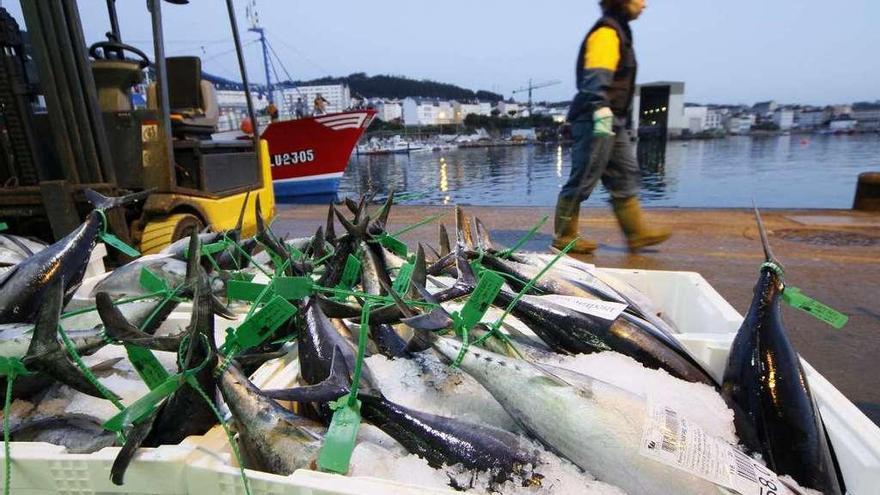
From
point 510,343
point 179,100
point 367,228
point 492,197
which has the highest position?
point 179,100

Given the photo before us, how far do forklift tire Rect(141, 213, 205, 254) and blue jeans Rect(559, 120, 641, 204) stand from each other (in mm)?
3132

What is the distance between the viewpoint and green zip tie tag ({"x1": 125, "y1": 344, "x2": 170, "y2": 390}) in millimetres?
1195

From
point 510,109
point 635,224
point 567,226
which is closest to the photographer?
point 635,224

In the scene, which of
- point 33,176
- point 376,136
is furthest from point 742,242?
point 376,136

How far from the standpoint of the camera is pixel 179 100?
569 centimetres

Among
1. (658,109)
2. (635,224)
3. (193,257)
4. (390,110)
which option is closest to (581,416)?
(193,257)

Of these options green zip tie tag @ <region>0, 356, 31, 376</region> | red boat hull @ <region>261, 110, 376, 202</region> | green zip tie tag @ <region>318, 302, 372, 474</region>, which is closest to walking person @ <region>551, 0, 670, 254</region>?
green zip tie tag @ <region>318, 302, 372, 474</region>

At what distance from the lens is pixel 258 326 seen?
4.33 ft

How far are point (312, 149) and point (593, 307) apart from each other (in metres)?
14.1

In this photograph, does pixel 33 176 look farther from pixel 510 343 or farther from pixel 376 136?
pixel 376 136

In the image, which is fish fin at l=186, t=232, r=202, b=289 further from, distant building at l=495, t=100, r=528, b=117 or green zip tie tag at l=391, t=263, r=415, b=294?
distant building at l=495, t=100, r=528, b=117

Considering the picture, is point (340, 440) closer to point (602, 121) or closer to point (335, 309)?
point (335, 309)

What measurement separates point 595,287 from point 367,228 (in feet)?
3.53

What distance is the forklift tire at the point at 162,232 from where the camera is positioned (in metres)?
3.57
